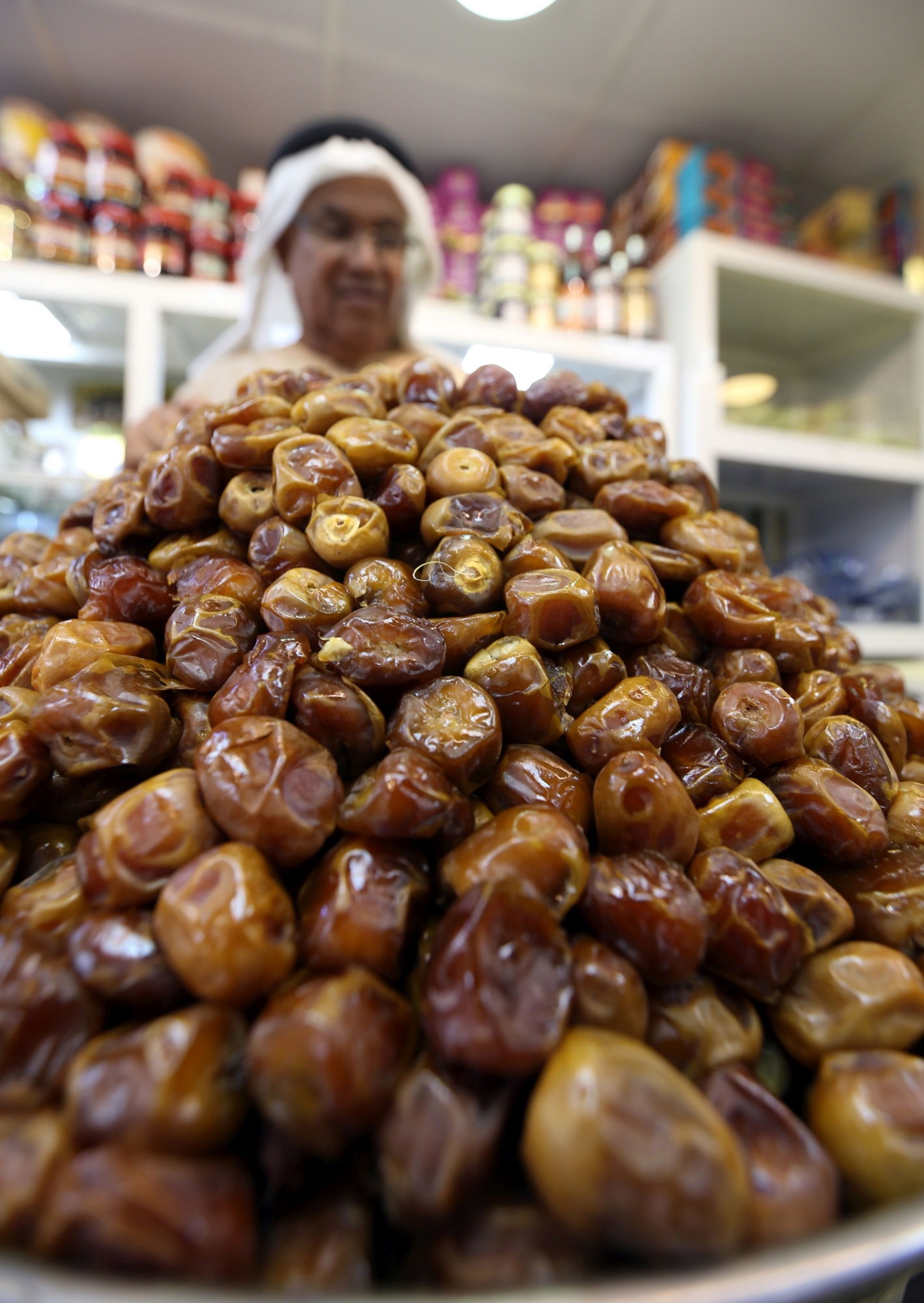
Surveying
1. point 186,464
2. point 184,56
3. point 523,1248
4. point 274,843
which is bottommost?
point 523,1248

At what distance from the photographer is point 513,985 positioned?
30 cm

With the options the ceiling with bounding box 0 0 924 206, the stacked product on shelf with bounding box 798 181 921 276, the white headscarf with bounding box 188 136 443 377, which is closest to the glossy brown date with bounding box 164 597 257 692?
the white headscarf with bounding box 188 136 443 377

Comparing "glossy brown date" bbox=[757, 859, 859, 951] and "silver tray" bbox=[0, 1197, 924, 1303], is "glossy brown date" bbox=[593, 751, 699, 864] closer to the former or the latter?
"glossy brown date" bbox=[757, 859, 859, 951]

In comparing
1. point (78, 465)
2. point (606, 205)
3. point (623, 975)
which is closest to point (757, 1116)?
point (623, 975)

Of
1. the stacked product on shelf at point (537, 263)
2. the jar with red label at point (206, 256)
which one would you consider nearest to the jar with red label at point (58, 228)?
the jar with red label at point (206, 256)

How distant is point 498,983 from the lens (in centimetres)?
30

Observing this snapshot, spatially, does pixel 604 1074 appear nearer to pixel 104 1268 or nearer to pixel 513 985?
pixel 513 985

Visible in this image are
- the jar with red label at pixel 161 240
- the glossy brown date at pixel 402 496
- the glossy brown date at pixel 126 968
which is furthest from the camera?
the jar with red label at pixel 161 240

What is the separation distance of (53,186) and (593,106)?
1534 mm

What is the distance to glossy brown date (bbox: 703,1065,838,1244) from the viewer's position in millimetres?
274

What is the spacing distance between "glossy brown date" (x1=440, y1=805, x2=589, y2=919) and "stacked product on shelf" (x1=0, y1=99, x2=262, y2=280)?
83.7 inches

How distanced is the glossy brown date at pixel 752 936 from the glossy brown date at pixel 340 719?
199mm

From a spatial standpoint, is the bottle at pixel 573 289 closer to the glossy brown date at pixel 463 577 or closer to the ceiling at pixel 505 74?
the ceiling at pixel 505 74

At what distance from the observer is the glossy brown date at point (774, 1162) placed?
0.27 m
